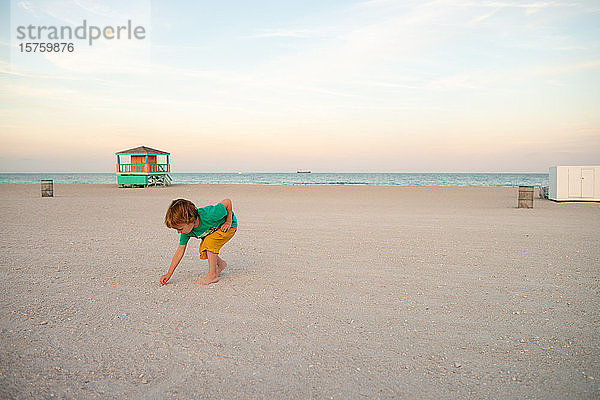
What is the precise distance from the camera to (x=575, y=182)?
18516mm

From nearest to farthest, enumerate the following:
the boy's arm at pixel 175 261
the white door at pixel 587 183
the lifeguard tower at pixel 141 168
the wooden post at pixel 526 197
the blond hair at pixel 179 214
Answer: the blond hair at pixel 179 214 < the boy's arm at pixel 175 261 < the wooden post at pixel 526 197 < the white door at pixel 587 183 < the lifeguard tower at pixel 141 168

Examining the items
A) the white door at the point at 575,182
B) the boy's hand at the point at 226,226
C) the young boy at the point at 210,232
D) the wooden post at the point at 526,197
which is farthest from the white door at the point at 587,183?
the boy's hand at the point at 226,226

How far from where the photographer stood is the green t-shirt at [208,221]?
208 inches

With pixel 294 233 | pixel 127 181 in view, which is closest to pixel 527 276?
pixel 294 233

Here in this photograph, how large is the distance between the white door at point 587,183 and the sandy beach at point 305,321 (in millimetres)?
11607

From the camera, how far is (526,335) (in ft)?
12.5

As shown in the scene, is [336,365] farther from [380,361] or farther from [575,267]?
[575,267]

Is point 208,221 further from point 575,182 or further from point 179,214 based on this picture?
point 575,182

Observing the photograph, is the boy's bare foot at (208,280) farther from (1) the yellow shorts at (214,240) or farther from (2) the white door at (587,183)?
(2) the white door at (587,183)

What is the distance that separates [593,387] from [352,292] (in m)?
2.46

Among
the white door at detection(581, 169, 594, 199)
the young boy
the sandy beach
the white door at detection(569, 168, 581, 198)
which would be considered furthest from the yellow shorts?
the white door at detection(581, 169, 594, 199)

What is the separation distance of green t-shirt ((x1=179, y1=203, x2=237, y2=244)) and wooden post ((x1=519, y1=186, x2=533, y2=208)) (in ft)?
41.6

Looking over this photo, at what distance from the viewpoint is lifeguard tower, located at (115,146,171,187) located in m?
33.8

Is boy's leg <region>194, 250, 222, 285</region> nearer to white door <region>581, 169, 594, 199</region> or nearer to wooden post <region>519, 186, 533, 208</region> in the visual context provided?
wooden post <region>519, 186, 533, 208</region>
